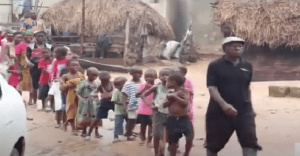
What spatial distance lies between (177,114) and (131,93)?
1.65m

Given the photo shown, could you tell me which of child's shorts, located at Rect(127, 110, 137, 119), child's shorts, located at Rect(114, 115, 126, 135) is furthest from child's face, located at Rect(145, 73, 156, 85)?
child's shorts, located at Rect(114, 115, 126, 135)

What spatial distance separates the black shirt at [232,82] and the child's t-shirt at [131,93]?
261cm

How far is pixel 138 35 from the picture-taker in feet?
77.9

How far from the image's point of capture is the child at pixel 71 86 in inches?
380

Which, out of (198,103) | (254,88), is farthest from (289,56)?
(198,103)

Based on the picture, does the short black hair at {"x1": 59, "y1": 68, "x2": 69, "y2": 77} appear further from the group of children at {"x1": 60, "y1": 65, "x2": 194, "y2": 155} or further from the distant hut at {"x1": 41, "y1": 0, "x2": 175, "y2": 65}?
the distant hut at {"x1": 41, "y1": 0, "x2": 175, "y2": 65}

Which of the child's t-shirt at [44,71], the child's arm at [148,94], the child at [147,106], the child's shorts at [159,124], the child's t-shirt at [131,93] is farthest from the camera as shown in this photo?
the child's t-shirt at [44,71]

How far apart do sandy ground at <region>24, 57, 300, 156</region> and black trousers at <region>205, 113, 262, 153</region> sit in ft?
6.69

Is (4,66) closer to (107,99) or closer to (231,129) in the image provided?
(107,99)

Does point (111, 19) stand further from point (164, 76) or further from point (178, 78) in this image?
point (178, 78)

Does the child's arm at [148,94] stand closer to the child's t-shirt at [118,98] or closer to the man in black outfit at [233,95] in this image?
the child's t-shirt at [118,98]

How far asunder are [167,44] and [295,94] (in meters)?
11.4

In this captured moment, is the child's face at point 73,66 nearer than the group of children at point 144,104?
No

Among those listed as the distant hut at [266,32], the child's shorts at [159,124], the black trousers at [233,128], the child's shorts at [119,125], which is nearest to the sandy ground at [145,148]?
the child's shorts at [119,125]
